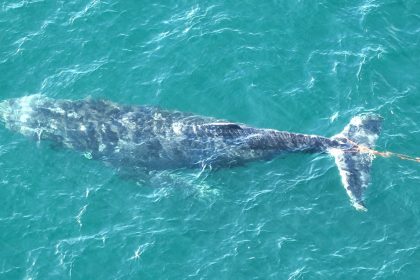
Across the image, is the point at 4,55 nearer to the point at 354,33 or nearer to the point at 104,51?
the point at 104,51

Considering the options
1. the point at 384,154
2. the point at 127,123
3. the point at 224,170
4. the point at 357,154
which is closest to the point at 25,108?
the point at 127,123

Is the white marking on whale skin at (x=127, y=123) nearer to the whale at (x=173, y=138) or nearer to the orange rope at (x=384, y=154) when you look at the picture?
the whale at (x=173, y=138)

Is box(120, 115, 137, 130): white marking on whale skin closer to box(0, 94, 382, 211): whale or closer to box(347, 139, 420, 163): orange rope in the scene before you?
box(0, 94, 382, 211): whale

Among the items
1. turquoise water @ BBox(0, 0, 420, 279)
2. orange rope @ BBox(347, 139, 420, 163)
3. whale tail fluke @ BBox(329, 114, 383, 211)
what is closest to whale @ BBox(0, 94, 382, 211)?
whale tail fluke @ BBox(329, 114, 383, 211)

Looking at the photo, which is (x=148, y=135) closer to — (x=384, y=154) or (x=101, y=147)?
(x=101, y=147)

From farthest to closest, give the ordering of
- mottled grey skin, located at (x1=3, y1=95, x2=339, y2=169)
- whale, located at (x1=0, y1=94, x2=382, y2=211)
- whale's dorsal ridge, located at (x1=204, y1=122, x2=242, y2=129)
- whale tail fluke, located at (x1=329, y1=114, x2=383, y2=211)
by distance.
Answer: mottled grey skin, located at (x1=3, y1=95, x2=339, y2=169)
whale, located at (x1=0, y1=94, x2=382, y2=211)
whale's dorsal ridge, located at (x1=204, y1=122, x2=242, y2=129)
whale tail fluke, located at (x1=329, y1=114, x2=383, y2=211)
